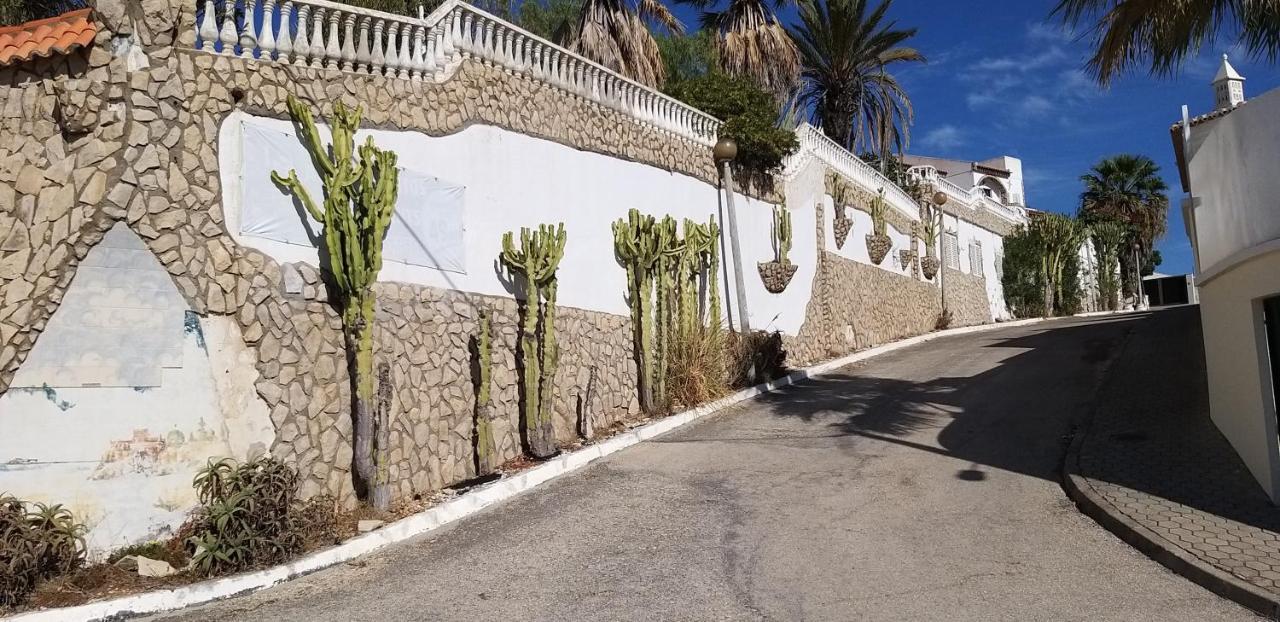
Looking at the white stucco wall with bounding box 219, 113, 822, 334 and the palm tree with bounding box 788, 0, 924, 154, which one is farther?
the palm tree with bounding box 788, 0, 924, 154

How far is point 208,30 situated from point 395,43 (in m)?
1.95

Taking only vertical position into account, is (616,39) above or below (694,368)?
above

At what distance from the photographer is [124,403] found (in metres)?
6.57

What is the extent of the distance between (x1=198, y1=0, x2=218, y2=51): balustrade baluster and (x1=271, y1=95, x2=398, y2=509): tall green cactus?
77 centimetres

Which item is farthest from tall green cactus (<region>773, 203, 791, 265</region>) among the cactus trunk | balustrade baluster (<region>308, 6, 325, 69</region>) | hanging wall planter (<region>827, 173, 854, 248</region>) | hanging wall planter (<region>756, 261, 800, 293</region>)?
balustrade baluster (<region>308, 6, 325, 69</region>)

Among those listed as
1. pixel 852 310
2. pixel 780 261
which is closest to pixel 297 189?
pixel 780 261

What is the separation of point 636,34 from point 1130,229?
31234 mm

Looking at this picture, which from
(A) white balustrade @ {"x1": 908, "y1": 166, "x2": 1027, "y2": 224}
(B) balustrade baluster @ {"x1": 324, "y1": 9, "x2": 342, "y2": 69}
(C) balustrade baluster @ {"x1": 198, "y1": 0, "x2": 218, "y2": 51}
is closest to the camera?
(C) balustrade baluster @ {"x1": 198, "y1": 0, "x2": 218, "y2": 51}

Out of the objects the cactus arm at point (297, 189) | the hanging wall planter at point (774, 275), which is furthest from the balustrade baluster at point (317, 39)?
the hanging wall planter at point (774, 275)

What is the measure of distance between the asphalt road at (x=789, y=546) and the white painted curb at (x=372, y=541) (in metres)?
0.15

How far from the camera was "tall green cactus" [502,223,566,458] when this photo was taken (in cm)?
951

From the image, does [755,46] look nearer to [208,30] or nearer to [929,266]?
[929,266]

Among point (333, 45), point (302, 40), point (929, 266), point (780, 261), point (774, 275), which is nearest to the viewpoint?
point (302, 40)

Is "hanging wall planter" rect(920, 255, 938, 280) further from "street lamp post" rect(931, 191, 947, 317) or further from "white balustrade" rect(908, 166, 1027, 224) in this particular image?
"white balustrade" rect(908, 166, 1027, 224)
